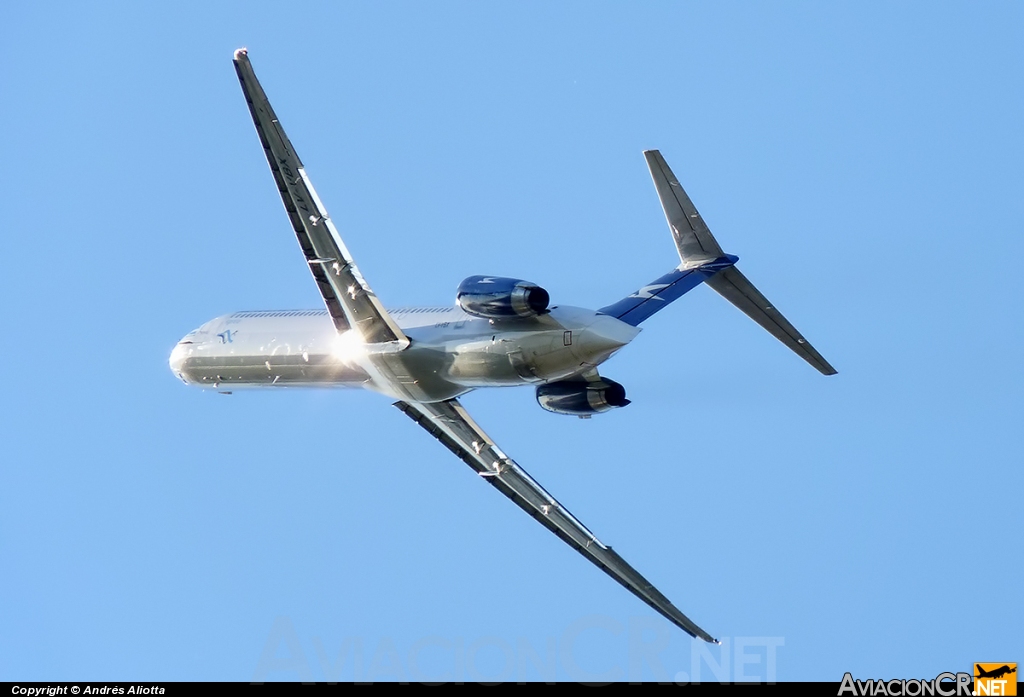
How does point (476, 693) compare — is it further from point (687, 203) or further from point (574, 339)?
point (687, 203)

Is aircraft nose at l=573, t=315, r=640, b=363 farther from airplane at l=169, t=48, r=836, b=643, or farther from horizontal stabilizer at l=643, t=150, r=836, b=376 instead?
horizontal stabilizer at l=643, t=150, r=836, b=376

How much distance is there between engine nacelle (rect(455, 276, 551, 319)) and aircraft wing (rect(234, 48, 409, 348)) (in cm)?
317

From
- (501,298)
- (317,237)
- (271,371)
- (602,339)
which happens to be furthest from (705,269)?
(271,371)

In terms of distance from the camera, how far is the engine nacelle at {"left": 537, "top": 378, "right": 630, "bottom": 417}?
41.0m

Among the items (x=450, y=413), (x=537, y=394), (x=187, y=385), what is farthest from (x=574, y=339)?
(x=187, y=385)

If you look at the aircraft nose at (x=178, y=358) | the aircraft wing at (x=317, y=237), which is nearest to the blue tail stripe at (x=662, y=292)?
the aircraft wing at (x=317, y=237)

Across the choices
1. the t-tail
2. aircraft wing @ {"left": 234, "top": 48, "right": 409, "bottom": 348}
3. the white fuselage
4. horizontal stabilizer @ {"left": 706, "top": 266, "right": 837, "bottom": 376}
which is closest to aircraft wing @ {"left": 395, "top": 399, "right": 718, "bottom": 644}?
the white fuselage

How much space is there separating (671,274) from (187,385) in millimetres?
14617

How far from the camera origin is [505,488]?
47062 millimetres

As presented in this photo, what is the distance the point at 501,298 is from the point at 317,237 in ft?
16.6

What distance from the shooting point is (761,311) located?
142ft

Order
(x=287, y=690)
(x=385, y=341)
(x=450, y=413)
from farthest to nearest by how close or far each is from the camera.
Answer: (x=450, y=413), (x=385, y=341), (x=287, y=690)

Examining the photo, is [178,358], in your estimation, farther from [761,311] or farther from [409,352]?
[761,311]

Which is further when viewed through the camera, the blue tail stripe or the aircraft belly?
the aircraft belly
